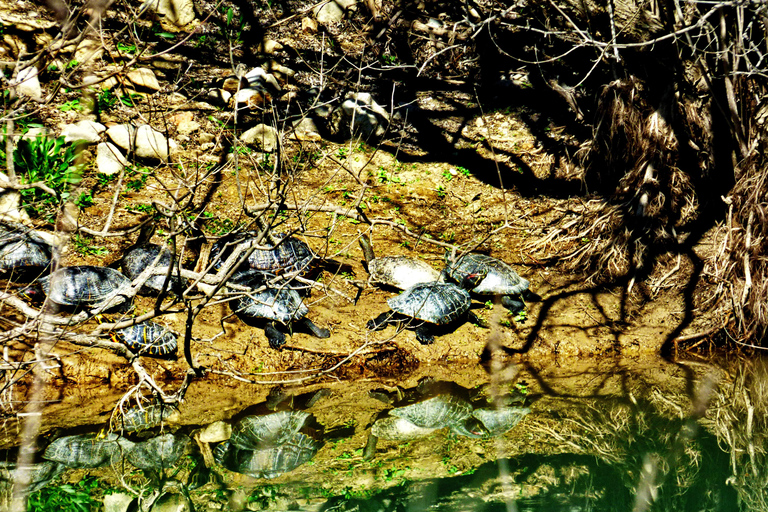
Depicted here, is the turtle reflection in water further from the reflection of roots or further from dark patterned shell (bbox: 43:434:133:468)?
the reflection of roots

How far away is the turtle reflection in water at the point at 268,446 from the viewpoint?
467 cm

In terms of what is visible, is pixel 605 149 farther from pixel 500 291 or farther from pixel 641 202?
pixel 500 291

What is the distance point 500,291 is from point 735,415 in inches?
97.2

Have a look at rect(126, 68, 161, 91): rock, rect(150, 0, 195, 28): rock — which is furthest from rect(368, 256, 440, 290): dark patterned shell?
rect(150, 0, 195, 28): rock

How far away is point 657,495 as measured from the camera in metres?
4.53

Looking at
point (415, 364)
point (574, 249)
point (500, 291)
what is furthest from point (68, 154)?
point (574, 249)

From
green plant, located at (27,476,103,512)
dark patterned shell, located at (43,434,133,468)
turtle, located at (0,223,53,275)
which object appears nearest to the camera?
green plant, located at (27,476,103,512)

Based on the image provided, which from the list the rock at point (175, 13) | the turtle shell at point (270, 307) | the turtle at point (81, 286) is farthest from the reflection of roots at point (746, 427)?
the rock at point (175, 13)

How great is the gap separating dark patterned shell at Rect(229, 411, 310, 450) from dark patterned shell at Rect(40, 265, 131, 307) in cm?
167

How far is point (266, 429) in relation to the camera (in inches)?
205

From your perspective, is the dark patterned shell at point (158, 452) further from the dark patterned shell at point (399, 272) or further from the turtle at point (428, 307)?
the dark patterned shell at point (399, 272)

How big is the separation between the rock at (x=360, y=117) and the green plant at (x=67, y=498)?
5.85 metres

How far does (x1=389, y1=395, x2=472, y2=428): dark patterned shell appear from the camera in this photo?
17.8 feet

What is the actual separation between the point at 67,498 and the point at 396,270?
384 cm
